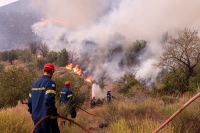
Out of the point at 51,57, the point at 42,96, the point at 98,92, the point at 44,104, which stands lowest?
the point at 98,92

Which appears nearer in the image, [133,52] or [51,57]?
[133,52]

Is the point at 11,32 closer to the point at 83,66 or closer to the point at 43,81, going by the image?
the point at 83,66

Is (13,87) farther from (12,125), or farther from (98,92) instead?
(98,92)

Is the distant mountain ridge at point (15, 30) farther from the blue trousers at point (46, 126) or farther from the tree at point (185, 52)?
the blue trousers at point (46, 126)

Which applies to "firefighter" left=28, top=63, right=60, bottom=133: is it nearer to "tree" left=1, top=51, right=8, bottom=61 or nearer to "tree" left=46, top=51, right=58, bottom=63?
"tree" left=46, top=51, right=58, bottom=63

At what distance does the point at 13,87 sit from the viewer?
695 centimetres

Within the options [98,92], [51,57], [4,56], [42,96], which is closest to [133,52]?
[98,92]

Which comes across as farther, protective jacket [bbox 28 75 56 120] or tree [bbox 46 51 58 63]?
tree [bbox 46 51 58 63]

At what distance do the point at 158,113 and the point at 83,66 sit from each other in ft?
132

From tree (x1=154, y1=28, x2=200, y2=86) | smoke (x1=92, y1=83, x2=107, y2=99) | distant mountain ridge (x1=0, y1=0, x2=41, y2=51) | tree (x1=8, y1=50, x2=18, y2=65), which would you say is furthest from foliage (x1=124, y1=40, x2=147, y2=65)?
distant mountain ridge (x1=0, y1=0, x2=41, y2=51)

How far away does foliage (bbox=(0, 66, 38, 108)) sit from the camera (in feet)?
22.5

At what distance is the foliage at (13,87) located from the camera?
6844 mm

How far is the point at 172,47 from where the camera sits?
14.0 metres

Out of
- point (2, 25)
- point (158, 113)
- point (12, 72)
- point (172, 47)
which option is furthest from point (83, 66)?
point (2, 25)
